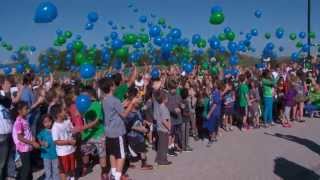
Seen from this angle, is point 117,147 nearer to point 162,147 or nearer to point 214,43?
point 162,147

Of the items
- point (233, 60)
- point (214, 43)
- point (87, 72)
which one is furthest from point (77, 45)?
point (233, 60)

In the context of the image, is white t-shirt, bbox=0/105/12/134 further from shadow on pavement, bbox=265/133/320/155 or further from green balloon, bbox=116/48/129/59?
green balloon, bbox=116/48/129/59

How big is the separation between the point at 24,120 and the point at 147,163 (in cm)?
293

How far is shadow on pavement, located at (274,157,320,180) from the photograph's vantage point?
8595mm

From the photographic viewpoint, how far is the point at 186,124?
11594 mm

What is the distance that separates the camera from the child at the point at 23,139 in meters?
8.13

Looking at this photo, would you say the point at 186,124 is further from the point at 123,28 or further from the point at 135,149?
the point at 123,28

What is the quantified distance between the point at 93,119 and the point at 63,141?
0.93m

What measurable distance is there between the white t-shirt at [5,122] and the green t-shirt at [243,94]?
776cm

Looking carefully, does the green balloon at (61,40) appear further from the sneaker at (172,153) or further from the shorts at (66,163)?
the shorts at (66,163)

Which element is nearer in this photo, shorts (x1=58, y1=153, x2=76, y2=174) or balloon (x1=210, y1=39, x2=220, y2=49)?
shorts (x1=58, y1=153, x2=76, y2=174)

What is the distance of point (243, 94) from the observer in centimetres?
1434

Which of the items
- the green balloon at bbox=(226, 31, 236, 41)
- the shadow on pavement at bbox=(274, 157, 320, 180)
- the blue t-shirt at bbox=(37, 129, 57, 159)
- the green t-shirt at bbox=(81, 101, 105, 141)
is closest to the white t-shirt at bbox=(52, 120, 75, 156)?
the blue t-shirt at bbox=(37, 129, 57, 159)

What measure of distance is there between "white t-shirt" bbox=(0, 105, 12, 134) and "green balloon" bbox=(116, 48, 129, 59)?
8.77 m
